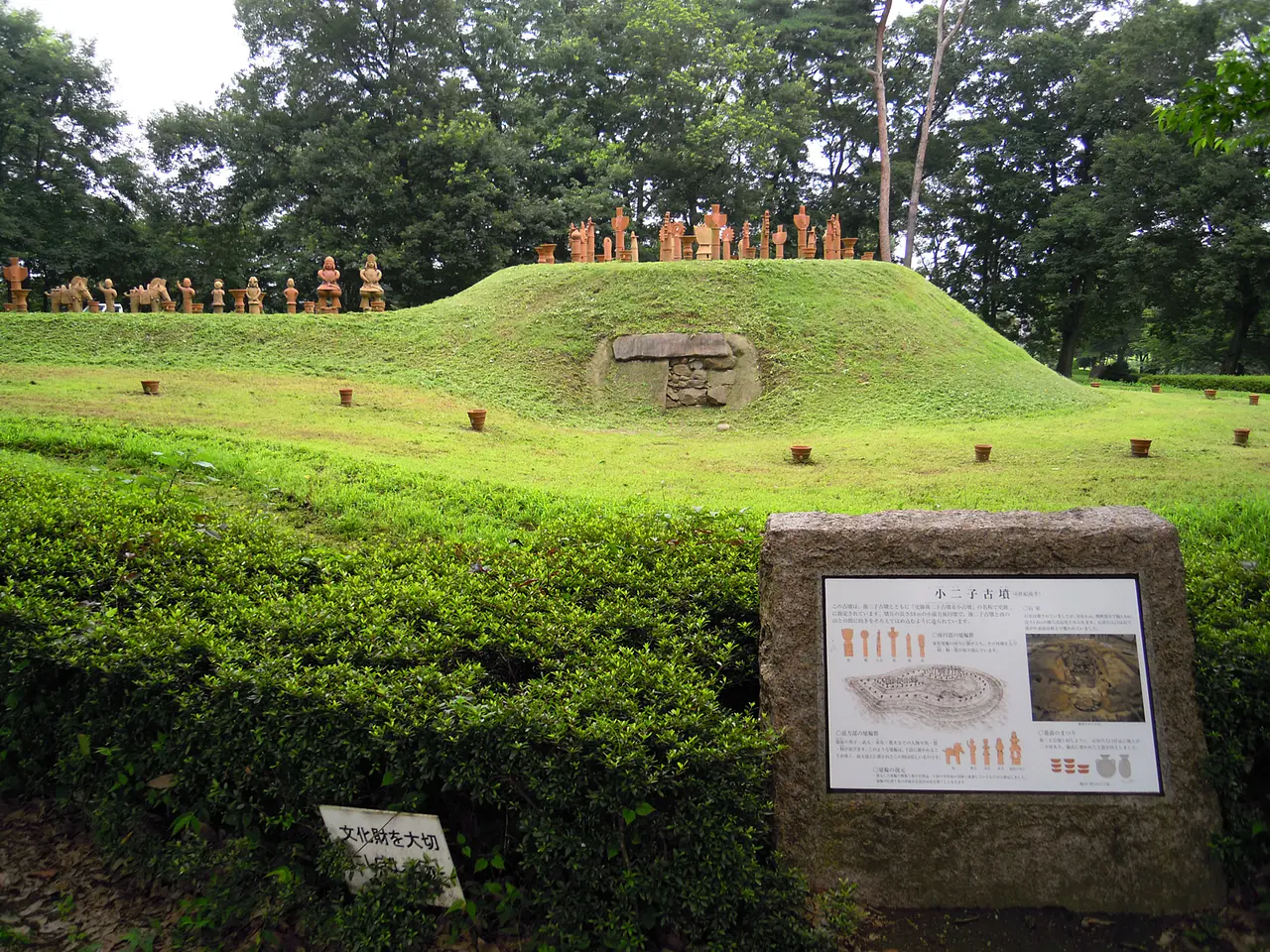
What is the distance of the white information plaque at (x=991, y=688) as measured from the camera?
7.63 feet

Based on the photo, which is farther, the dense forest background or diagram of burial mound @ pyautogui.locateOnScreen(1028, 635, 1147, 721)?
the dense forest background

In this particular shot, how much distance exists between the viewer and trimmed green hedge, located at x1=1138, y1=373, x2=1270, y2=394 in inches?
760

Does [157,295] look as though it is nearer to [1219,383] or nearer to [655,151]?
[655,151]

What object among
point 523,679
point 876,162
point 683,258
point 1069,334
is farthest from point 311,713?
point 876,162

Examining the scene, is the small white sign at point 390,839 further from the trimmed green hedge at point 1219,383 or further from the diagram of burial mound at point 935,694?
the trimmed green hedge at point 1219,383

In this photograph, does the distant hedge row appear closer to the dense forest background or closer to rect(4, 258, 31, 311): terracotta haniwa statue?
rect(4, 258, 31, 311): terracotta haniwa statue

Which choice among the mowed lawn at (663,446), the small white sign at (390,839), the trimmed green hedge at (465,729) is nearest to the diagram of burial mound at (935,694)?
the trimmed green hedge at (465,729)

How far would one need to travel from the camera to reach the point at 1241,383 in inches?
783

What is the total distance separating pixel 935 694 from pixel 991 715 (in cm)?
16

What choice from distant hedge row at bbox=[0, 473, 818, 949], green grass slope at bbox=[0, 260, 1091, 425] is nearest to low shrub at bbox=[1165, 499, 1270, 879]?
distant hedge row at bbox=[0, 473, 818, 949]

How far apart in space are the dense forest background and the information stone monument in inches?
850

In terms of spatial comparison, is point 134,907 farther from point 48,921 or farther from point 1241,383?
point 1241,383

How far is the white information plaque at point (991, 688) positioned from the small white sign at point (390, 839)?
1.08m

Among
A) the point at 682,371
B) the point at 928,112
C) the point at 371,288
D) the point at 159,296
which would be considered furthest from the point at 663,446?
the point at 928,112
